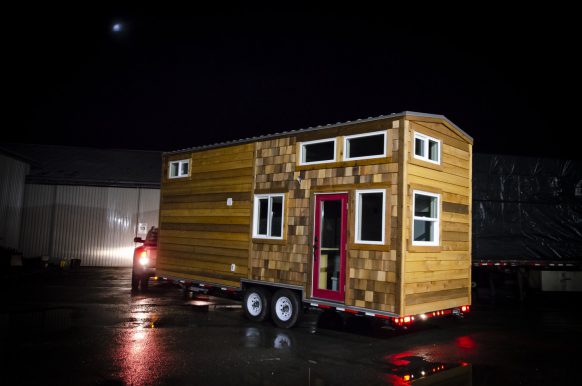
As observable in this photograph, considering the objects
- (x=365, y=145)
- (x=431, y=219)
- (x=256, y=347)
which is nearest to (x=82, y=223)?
(x=256, y=347)

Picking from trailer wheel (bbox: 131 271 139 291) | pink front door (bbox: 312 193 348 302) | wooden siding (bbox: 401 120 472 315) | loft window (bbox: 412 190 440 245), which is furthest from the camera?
trailer wheel (bbox: 131 271 139 291)

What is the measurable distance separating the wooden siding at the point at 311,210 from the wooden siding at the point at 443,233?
0.91ft

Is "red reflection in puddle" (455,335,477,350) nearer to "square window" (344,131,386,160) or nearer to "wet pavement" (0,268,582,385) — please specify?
"wet pavement" (0,268,582,385)

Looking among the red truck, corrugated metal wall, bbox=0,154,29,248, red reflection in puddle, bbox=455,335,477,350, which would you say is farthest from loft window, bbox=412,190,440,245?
corrugated metal wall, bbox=0,154,29,248

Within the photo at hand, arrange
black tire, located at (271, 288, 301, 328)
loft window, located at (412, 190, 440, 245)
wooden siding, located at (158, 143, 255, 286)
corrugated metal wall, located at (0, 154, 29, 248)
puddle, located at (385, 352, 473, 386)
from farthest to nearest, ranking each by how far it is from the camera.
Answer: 1. corrugated metal wall, located at (0, 154, 29, 248)
2. wooden siding, located at (158, 143, 255, 286)
3. black tire, located at (271, 288, 301, 328)
4. loft window, located at (412, 190, 440, 245)
5. puddle, located at (385, 352, 473, 386)

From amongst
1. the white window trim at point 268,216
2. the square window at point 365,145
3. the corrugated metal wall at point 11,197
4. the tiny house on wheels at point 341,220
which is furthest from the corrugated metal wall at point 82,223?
the square window at point 365,145

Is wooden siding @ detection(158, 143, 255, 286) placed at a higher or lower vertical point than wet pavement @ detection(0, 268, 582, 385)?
higher

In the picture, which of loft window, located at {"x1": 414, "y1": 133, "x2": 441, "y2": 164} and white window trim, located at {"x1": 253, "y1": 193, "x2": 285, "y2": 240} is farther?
white window trim, located at {"x1": 253, "y1": 193, "x2": 285, "y2": 240}

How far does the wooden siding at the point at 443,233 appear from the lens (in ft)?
25.9

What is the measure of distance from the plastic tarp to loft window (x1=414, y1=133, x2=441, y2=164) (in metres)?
4.19

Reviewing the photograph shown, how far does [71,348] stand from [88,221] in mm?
16772

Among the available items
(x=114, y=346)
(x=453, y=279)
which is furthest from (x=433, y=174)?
(x=114, y=346)

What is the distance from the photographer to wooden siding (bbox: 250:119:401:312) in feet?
26.0

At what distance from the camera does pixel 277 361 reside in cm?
688
